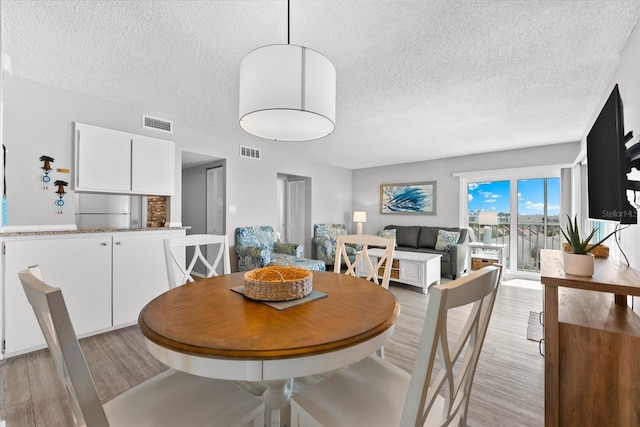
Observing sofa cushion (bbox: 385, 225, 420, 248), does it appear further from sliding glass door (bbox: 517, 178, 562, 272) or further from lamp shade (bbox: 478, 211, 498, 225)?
sliding glass door (bbox: 517, 178, 562, 272)

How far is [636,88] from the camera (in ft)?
5.91

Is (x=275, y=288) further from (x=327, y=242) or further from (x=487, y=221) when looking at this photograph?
(x=487, y=221)

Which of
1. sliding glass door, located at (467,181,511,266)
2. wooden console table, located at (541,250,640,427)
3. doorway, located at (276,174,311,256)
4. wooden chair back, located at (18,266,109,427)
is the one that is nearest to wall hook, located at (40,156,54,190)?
wooden chair back, located at (18,266,109,427)

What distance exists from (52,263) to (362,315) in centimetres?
281

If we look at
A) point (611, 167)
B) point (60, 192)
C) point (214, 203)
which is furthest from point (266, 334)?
point (214, 203)

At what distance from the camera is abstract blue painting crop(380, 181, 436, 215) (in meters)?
6.04

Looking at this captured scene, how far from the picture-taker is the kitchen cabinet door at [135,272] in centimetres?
279

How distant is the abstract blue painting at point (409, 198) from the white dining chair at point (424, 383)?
5296 mm

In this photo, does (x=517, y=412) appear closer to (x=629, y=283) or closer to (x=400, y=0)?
(x=629, y=283)

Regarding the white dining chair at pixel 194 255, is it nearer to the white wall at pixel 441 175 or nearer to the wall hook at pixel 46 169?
the wall hook at pixel 46 169

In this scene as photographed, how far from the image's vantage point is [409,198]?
6.35 meters

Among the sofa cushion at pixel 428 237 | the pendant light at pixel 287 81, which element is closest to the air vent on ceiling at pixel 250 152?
the pendant light at pixel 287 81

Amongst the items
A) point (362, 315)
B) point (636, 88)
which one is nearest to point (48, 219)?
point (362, 315)

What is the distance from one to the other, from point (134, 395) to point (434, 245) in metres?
5.40
